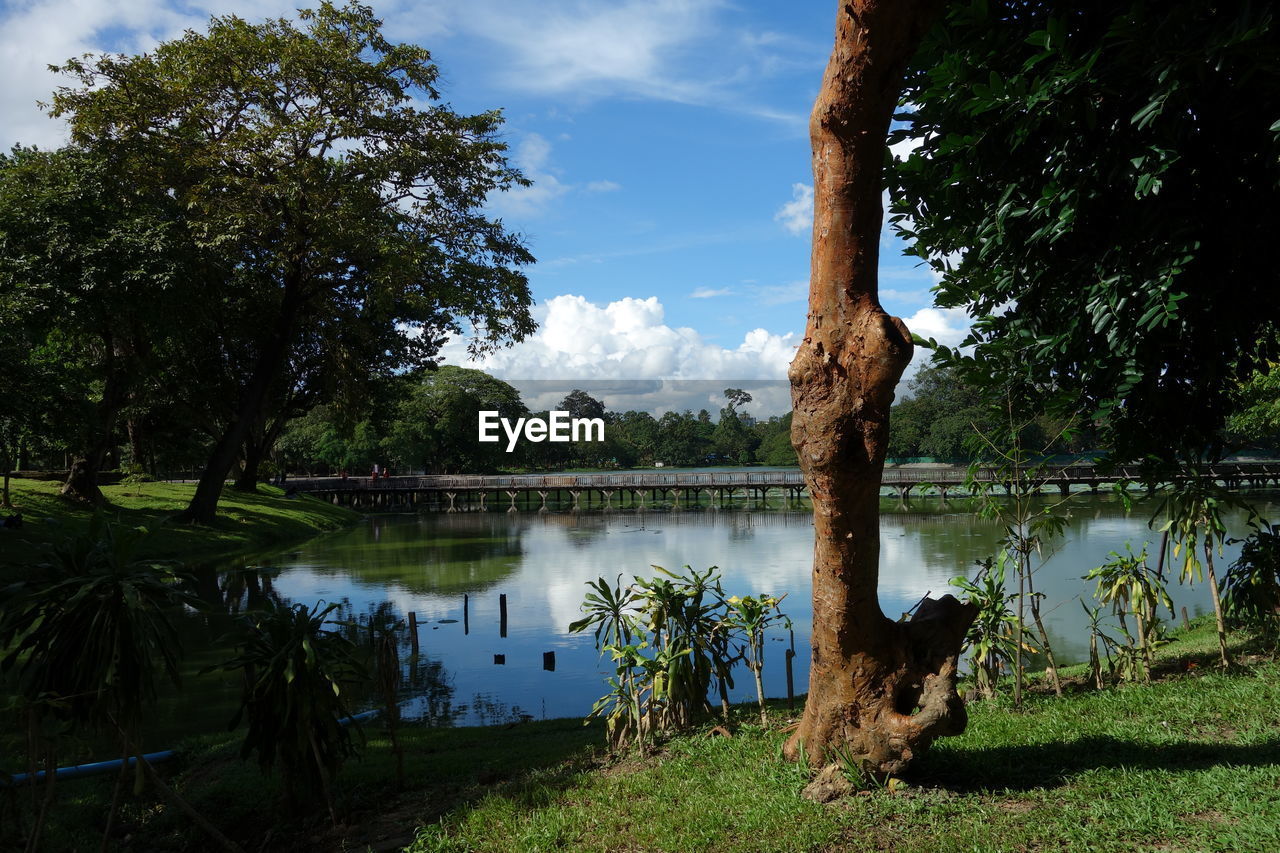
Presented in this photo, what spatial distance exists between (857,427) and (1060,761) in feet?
7.05

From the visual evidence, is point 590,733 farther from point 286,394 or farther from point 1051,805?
point 286,394

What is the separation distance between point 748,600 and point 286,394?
26.4 m

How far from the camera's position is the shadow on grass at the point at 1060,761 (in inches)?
171

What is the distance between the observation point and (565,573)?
68.1 feet

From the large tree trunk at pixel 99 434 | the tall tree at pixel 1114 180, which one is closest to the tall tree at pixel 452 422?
the large tree trunk at pixel 99 434

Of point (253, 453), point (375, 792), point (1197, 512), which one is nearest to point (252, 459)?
point (253, 453)

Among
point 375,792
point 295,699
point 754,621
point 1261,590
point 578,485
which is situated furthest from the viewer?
point 578,485

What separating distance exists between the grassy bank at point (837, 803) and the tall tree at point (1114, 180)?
201 cm

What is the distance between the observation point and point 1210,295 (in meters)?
4.88

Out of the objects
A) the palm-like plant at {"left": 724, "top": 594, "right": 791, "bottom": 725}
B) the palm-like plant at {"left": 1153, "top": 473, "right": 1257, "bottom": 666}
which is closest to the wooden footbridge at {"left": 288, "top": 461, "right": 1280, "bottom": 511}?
the palm-like plant at {"left": 1153, "top": 473, "right": 1257, "bottom": 666}

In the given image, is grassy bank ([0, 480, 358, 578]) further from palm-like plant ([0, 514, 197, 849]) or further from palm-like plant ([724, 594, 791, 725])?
palm-like plant ([724, 594, 791, 725])

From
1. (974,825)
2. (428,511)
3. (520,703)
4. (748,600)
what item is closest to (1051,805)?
(974,825)

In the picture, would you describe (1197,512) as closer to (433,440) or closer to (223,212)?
(223,212)

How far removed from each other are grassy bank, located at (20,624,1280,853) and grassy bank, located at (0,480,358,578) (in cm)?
1294
